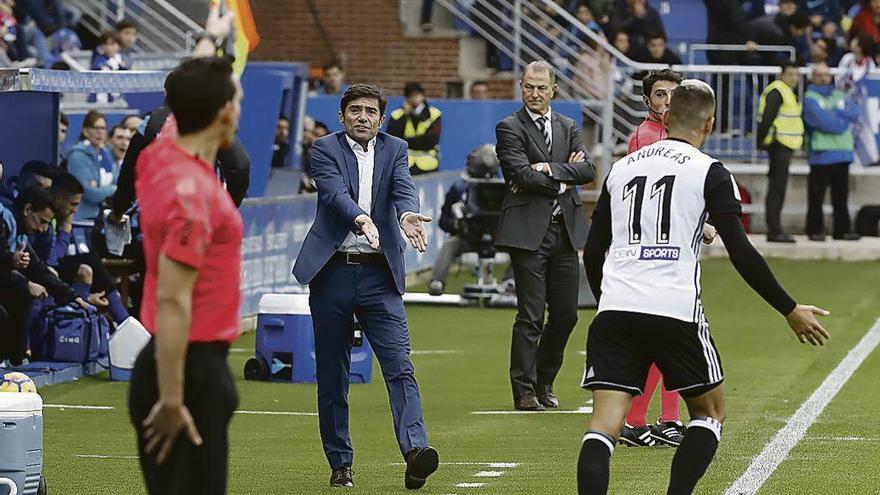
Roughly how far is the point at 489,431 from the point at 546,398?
1016 mm

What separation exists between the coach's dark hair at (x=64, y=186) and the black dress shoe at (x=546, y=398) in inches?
149

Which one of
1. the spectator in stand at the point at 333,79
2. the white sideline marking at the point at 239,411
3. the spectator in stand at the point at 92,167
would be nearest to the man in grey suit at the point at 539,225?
the white sideline marking at the point at 239,411

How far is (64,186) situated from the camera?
13.1 meters

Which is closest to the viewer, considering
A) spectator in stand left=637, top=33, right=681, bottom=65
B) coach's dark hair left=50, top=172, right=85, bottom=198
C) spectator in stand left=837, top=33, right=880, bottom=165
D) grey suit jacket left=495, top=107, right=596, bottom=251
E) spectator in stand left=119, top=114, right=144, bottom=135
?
grey suit jacket left=495, top=107, right=596, bottom=251

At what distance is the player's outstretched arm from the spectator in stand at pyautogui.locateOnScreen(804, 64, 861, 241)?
51.4ft

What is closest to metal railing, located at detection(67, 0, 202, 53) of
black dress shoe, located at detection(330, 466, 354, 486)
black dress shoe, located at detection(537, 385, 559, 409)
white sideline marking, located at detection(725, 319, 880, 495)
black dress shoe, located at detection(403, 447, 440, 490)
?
white sideline marking, located at detection(725, 319, 880, 495)

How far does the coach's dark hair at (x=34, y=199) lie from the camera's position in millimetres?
12914

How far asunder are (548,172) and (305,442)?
2.25 m

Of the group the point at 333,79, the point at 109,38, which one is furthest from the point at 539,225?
the point at 333,79

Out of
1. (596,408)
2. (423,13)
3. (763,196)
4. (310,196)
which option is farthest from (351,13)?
(596,408)

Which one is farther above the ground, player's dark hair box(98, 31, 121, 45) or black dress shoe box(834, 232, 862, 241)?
player's dark hair box(98, 31, 121, 45)

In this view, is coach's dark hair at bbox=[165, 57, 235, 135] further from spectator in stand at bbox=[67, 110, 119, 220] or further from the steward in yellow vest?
the steward in yellow vest

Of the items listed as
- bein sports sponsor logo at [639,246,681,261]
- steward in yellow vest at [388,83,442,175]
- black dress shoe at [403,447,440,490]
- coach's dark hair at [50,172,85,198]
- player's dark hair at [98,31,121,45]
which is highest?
player's dark hair at [98,31,121,45]

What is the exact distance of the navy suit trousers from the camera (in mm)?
8703
